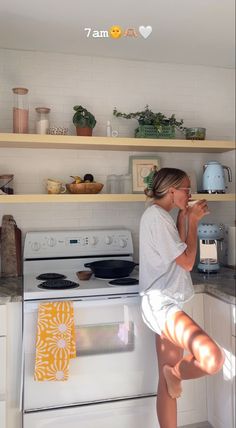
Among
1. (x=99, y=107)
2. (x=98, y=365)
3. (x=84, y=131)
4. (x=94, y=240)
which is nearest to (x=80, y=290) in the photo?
(x=98, y=365)

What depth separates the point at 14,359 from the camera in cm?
195

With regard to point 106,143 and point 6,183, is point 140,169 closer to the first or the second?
point 106,143

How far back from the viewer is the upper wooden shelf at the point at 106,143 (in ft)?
7.42

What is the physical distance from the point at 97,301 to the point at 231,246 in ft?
3.58

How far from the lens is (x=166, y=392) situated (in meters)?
1.93

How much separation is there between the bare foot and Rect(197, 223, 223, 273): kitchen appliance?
29.6 inches

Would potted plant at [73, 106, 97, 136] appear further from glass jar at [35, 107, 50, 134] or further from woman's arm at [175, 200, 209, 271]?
woman's arm at [175, 200, 209, 271]

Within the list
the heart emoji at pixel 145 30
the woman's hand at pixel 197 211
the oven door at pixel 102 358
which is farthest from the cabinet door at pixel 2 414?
the heart emoji at pixel 145 30

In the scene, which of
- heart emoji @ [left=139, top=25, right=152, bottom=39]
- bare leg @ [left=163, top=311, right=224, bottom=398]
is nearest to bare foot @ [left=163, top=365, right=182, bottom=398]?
bare leg @ [left=163, top=311, right=224, bottom=398]

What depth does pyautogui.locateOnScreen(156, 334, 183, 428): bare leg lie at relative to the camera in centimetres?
191

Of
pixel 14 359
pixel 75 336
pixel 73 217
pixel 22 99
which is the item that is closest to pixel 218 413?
pixel 75 336

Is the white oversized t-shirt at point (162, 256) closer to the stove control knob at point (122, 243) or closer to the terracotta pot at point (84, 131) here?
the stove control knob at point (122, 243)

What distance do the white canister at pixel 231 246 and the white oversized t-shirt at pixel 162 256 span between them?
80cm

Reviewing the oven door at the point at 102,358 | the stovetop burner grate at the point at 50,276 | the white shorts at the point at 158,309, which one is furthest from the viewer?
the stovetop burner grate at the point at 50,276
